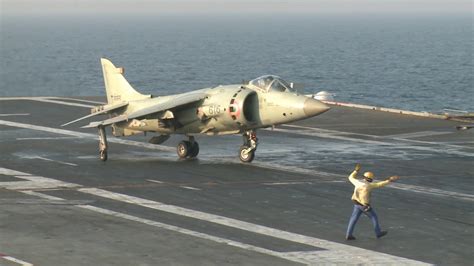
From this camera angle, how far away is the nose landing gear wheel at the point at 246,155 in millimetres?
43781

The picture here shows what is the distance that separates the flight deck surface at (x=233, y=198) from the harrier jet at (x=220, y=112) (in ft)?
3.79

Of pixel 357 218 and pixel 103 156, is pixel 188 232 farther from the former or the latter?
pixel 103 156

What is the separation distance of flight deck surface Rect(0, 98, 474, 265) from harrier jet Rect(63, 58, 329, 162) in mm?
1156

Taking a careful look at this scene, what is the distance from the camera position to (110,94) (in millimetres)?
47844

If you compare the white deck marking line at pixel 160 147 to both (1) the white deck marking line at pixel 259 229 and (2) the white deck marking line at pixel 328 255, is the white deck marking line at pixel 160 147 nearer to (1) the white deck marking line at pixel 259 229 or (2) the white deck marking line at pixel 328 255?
(1) the white deck marking line at pixel 259 229

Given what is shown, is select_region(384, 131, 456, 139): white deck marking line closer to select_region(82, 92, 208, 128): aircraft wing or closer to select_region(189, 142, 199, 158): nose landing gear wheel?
select_region(189, 142, 199, 158): nose landing gear wheel

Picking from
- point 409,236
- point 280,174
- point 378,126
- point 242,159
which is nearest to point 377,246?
point 409,236

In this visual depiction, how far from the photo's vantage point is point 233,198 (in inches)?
1398

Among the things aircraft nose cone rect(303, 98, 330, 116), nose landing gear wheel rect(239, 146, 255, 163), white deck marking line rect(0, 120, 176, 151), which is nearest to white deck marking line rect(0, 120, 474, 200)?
white deck marking line rect(0, 120, 176, 151)

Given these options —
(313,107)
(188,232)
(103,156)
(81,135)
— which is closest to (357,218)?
(188,232)

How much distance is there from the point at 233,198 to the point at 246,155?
8443 mm

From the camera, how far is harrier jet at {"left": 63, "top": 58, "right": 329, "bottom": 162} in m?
42.5

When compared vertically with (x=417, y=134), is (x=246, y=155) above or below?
above

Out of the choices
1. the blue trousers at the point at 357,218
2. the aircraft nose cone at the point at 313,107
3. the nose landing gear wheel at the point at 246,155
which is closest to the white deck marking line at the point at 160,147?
the nose landing gear wheel at the point at 246,155
